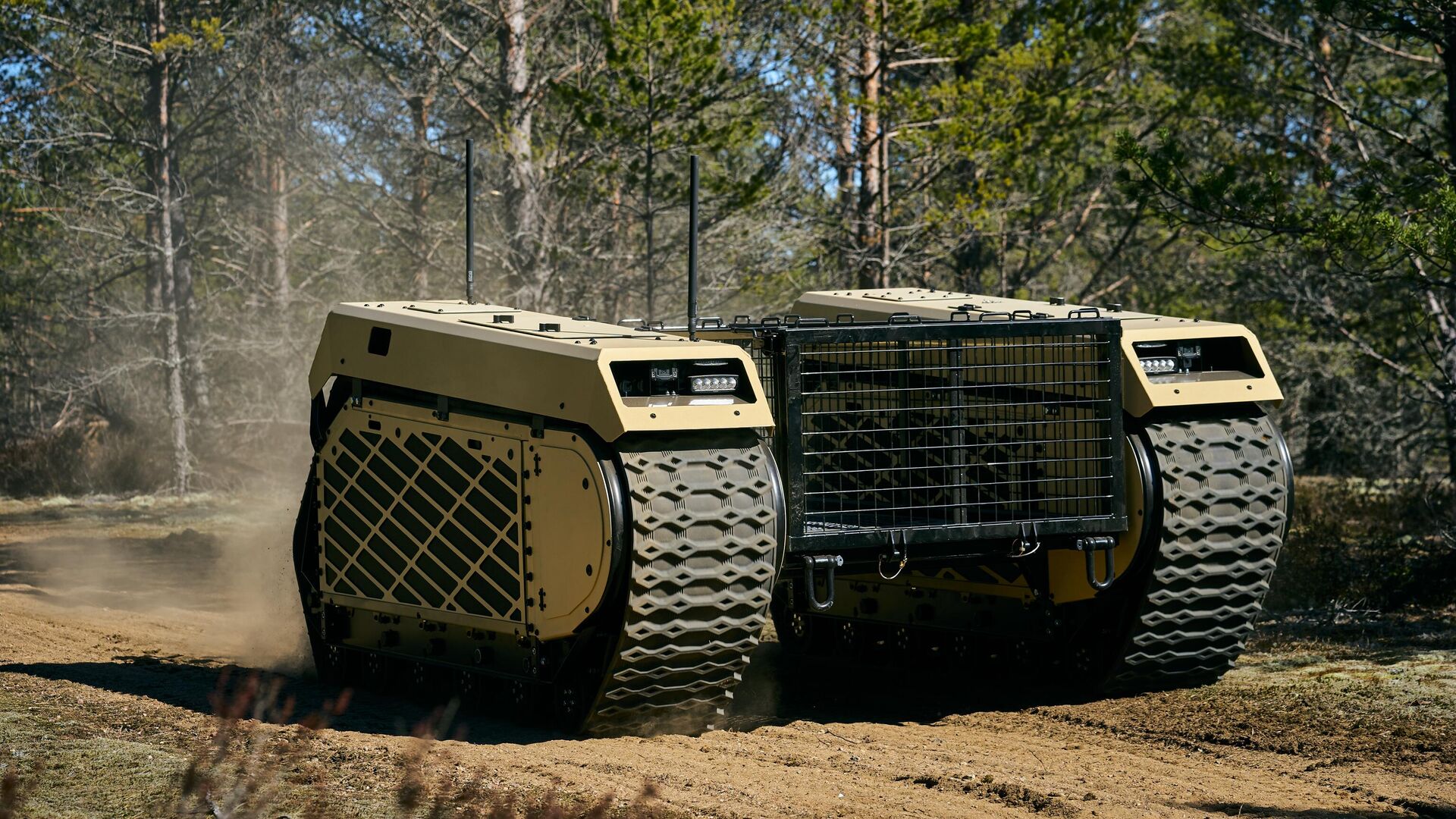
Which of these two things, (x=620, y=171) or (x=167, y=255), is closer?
(x=620, y=171)

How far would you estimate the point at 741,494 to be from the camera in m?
7.15

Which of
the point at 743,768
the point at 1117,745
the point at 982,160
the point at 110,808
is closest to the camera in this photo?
the point at 110,808

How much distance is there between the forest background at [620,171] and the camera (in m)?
18.2

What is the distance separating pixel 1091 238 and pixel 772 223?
8.45 metres

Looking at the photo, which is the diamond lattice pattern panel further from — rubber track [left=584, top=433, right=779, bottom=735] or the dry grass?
the dry grass

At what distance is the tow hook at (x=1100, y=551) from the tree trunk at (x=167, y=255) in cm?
1457

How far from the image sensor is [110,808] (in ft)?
19.2

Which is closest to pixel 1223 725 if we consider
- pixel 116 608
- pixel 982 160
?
pixel 116 608

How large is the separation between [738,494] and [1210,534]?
8.42 feet

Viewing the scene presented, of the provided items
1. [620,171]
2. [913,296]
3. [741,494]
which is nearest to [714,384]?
[741,494]

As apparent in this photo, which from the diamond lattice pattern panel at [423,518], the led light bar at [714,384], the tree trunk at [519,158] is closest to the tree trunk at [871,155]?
the tree trunk at [519,158]

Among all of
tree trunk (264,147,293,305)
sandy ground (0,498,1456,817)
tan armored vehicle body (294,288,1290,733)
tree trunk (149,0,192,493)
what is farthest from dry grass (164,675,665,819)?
tree trunk (264,147,293,305)

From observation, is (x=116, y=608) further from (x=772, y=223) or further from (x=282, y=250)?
(x=282, y=250)

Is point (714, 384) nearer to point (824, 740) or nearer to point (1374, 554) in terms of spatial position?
point (824, 740)
